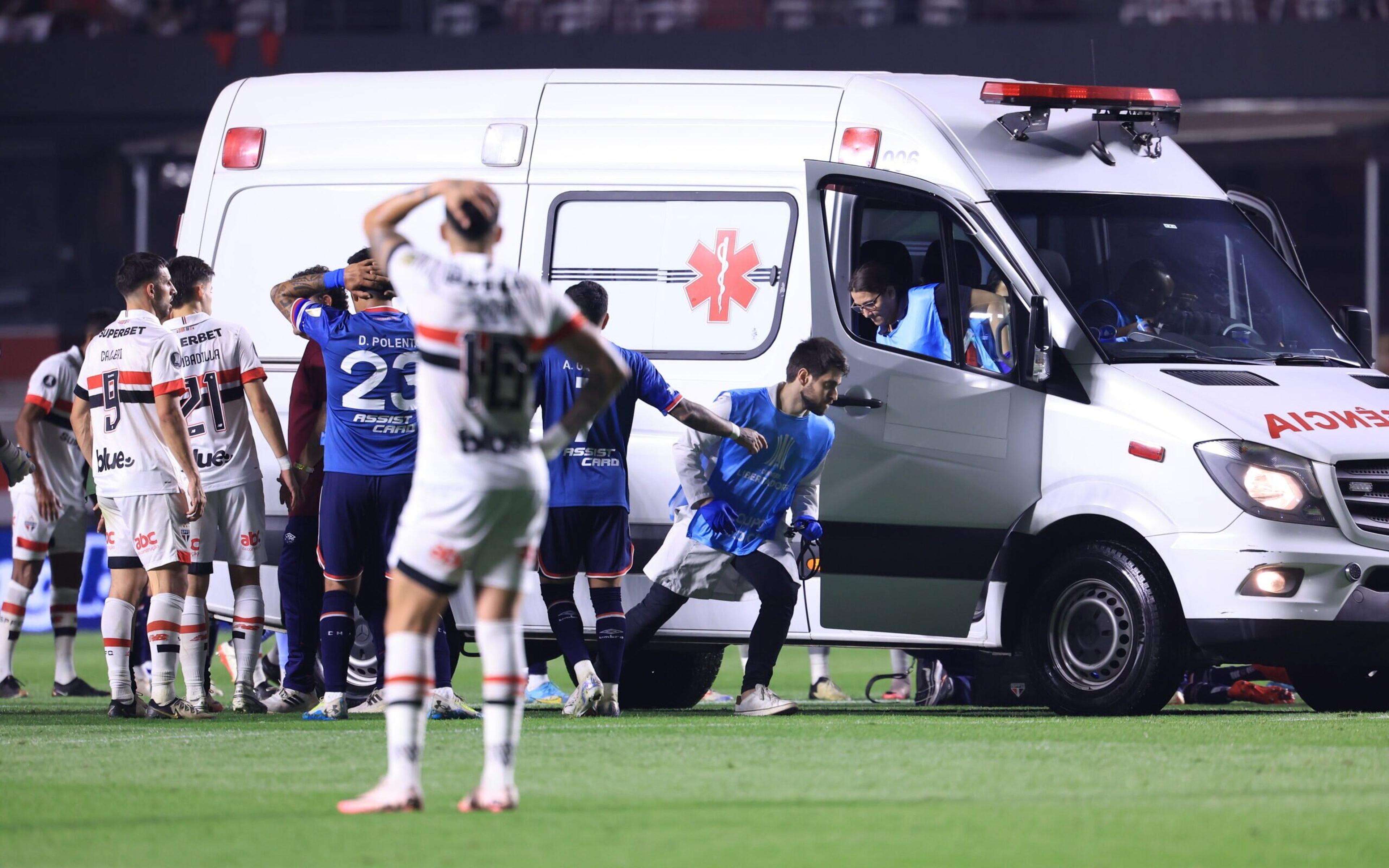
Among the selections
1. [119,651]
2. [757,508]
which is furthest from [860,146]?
[119,651]

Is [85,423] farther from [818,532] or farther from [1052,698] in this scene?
[1052,698]

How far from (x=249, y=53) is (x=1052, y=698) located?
20.2 meters

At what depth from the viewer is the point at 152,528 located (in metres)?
9.38

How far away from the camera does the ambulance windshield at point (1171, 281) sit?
9.47 metres

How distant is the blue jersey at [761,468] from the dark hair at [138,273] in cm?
257

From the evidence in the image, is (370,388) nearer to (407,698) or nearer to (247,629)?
(247,629)

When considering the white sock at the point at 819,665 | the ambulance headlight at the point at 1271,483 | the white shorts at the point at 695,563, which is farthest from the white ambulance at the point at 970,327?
the white sock at the point at 819,665

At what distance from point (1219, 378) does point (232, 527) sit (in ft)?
14.5

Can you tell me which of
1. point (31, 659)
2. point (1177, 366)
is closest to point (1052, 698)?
point (1177, 366)

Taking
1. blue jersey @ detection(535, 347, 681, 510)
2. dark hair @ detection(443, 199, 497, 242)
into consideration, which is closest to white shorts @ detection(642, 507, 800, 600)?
blue jersey @ detection(535, 347, 681, 510)

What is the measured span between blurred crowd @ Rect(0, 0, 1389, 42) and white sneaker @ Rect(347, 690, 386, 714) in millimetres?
17489

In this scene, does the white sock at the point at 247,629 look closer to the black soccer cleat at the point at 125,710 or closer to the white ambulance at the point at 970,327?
the black soccer cleat at the point at 125,710

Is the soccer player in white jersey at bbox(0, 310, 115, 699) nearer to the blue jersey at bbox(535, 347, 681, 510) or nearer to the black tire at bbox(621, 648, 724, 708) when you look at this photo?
the black tire at bbox(621, 648, 724, 708)

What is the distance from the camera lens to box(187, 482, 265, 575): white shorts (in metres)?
9.68
